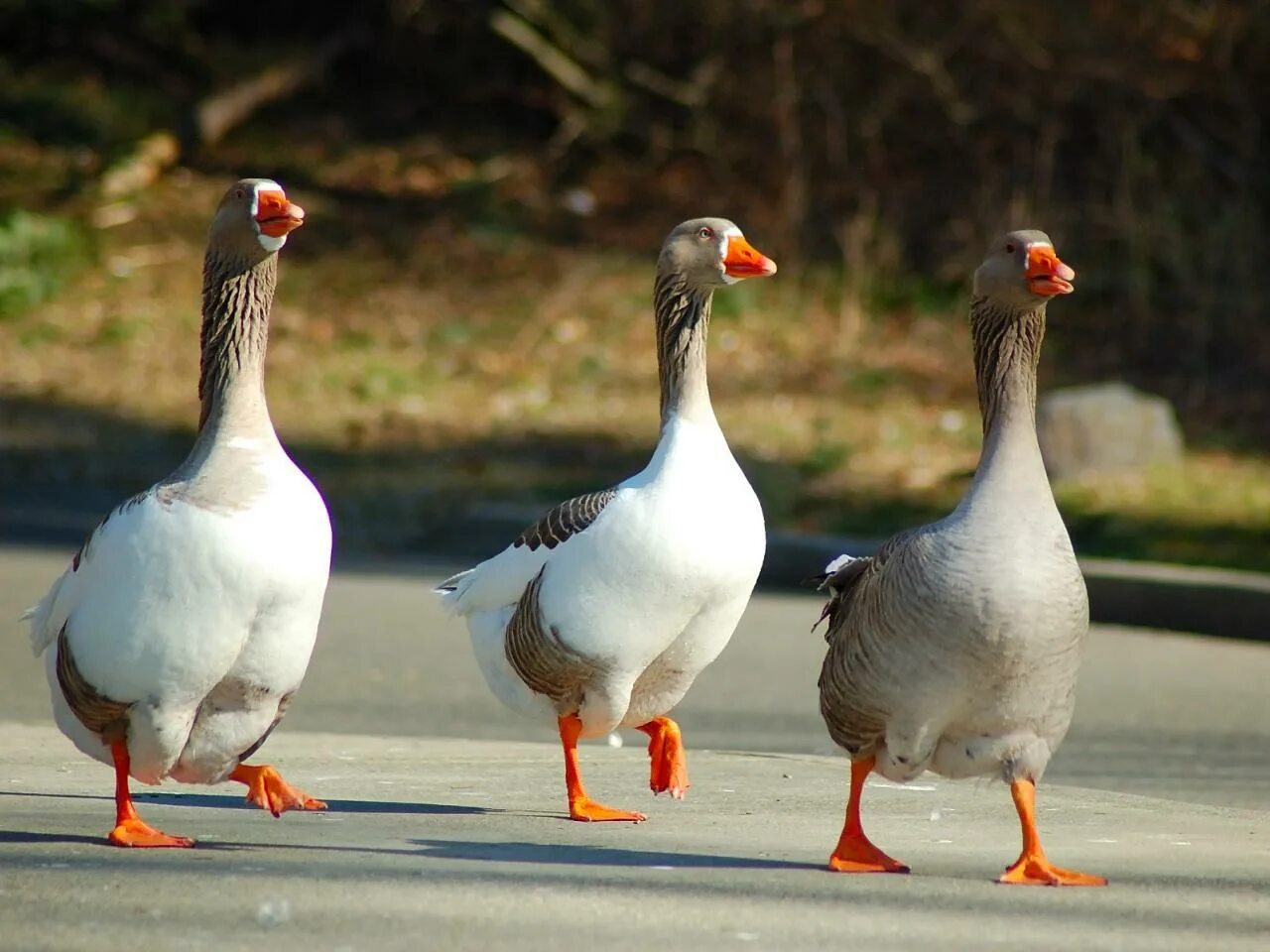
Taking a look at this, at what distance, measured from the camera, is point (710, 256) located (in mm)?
5758

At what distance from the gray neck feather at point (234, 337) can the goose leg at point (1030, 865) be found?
203cm

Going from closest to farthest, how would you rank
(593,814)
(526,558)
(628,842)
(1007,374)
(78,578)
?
(1007,374), (78,578), (628,842), (593,814), (526,558)

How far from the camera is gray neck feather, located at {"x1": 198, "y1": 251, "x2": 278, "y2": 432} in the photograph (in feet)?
15.9

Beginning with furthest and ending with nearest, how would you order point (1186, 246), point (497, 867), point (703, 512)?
point (1186, 246), point (703, 512), point (497, 867)

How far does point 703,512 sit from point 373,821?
1.20m

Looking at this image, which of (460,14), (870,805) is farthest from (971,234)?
(870,805)

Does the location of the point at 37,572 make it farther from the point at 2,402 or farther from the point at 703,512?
the point at 703,512

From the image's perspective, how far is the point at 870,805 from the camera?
18.9ft

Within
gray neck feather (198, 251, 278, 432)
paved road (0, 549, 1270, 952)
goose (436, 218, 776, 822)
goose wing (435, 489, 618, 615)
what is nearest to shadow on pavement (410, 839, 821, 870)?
paved road (0, 549, 1270, 952)

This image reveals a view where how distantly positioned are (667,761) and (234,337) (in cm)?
173

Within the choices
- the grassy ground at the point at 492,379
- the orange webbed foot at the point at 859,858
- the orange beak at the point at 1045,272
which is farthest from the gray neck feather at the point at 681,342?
the grassy ground at the point at 492,379

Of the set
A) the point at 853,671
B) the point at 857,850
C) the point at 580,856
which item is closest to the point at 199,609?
the point at 580,856

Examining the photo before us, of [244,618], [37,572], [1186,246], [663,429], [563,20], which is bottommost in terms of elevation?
[37,572]

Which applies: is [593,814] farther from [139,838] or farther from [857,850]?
[139,838]
